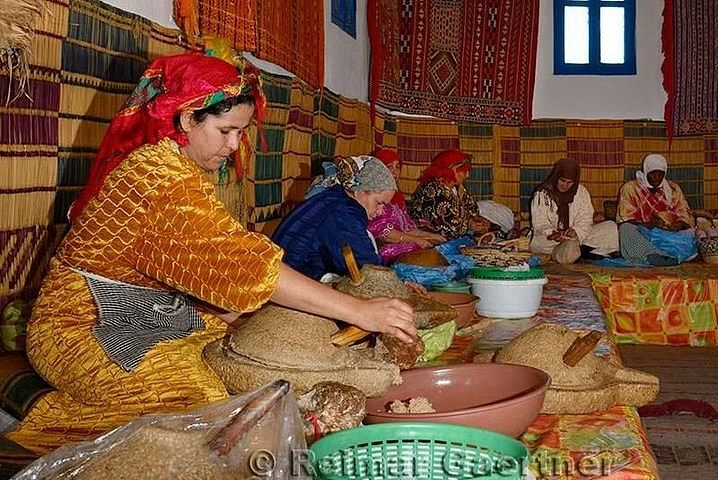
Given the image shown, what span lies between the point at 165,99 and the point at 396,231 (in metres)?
3.91

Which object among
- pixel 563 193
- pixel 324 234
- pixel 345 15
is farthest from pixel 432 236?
pixel 324 234

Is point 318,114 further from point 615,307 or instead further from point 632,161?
point 632,161

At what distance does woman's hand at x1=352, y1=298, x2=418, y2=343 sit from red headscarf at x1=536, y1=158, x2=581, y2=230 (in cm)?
594

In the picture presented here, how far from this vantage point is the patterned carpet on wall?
12.6ft

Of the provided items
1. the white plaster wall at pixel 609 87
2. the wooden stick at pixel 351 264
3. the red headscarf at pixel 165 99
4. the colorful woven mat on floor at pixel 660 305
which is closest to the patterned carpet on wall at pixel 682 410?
the colorful woven mat on floor at pixel 660 305

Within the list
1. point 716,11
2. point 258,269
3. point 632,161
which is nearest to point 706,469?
point 258,269

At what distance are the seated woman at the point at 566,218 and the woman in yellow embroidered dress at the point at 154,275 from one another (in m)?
5.38

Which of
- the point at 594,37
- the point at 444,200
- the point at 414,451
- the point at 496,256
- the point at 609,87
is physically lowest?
the point at 414,451

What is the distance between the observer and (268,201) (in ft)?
16.0

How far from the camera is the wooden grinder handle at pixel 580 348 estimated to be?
1.98 metres

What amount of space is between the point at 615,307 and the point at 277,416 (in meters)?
5.35

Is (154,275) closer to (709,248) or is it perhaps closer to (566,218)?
(709,248)

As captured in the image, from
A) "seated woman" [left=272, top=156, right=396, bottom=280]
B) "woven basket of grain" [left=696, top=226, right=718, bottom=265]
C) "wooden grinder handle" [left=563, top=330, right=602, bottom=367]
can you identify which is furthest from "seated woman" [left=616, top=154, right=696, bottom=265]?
"wooden grinder handle" [left=563, top=330, right=602, bottom=367]

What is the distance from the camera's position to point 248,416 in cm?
129
